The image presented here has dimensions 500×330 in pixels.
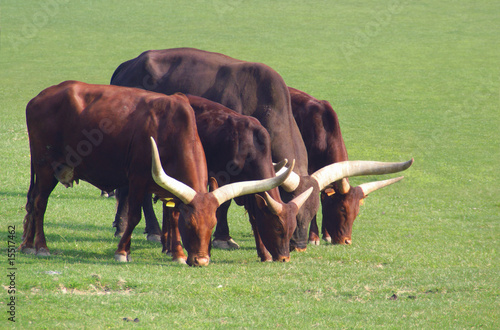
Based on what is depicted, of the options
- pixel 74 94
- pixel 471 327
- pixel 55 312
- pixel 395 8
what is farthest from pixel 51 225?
pixel 395 8

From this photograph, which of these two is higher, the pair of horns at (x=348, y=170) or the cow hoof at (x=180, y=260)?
the pair of horns at (x=348, y=170)

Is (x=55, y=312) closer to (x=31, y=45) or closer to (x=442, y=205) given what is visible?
(x=442, y=205)

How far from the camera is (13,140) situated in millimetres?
20453

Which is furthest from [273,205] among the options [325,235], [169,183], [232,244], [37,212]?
[37,212]

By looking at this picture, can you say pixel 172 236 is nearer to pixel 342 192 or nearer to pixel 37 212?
pixel 37 212

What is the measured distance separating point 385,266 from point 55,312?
4556 mm

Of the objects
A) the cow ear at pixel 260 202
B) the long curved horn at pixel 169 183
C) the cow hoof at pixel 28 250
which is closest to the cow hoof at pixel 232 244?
the cow ear at pixel 260 202

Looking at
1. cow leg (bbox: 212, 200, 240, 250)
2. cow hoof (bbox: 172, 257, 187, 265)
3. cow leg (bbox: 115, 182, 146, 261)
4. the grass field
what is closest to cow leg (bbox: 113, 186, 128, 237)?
the grass field

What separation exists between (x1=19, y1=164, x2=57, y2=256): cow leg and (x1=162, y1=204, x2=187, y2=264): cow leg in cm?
157

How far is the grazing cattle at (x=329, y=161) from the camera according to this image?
11406 mm

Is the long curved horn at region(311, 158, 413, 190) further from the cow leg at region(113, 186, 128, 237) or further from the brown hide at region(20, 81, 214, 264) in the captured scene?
the cow leg at region(113, 186, 128, 237)

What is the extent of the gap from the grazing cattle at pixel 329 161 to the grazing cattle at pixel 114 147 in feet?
7.74

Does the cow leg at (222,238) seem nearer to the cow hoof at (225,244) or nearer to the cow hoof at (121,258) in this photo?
the cow hoof at (225,244)

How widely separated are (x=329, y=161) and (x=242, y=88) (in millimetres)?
1828
